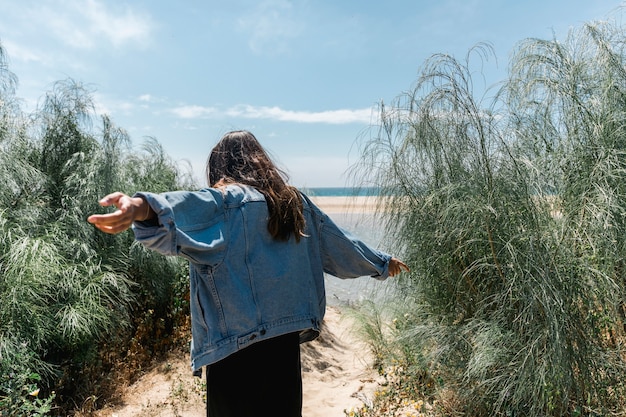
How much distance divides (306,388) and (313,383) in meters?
0.16

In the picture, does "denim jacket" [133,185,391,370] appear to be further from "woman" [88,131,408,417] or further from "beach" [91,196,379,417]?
"beach" [91,196,379,417]

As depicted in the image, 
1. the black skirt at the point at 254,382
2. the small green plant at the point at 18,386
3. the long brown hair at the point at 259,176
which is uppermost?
the long brown hair at the point at 259,176

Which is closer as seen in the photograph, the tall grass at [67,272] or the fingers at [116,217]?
the fingers at [116,217]

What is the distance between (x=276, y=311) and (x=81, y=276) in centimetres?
297

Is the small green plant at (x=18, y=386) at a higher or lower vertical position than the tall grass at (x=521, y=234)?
lower

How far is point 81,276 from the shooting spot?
4.11m

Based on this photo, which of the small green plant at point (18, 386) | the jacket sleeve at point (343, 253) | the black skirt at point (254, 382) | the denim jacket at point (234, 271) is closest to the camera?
the denim jacket at point (234, 271)

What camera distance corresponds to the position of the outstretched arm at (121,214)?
1411mm

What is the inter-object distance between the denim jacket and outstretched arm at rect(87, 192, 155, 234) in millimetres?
78

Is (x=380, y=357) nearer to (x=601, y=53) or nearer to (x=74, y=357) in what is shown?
(x=74, y=357)

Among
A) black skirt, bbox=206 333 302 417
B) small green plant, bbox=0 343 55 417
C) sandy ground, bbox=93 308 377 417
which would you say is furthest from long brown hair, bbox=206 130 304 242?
sandy ground, bbox=93 308 377 417

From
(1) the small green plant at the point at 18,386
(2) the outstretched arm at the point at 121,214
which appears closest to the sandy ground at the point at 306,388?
(1) the small green plant at the point at 18,386

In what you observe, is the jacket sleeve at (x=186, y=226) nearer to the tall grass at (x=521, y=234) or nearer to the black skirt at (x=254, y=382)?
the black skirt at (x=254, y=382)

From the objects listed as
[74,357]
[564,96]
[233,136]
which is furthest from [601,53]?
[74,357]
